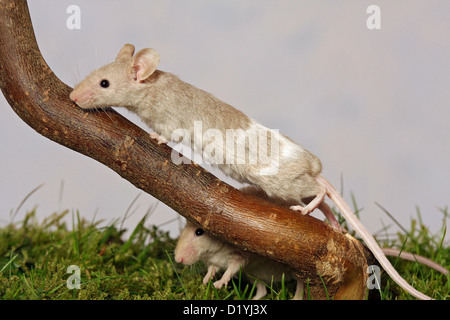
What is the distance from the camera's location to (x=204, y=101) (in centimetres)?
299

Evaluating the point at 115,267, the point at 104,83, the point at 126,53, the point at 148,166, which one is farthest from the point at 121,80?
the point at 115,267

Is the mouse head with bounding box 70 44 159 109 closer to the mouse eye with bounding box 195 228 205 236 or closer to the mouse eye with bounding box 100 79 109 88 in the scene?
the mouse eye with bounding box 100 79 109 88

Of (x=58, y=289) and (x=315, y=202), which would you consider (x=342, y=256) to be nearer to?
(x=315, y=202)

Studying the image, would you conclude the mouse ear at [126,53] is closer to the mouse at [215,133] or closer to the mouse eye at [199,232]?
the mouse at [215,133]

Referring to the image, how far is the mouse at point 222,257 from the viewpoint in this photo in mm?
3320

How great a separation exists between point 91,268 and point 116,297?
0.40 m

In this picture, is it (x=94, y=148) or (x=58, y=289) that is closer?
(x=94, y=148)

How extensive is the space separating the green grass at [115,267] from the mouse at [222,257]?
0.31 ft

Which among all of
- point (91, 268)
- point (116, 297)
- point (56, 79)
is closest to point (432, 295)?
point (116, 297)

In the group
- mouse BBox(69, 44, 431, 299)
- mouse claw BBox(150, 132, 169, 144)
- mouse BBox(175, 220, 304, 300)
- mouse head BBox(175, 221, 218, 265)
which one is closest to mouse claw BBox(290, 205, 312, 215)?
mouse BBox(69, 44, 431, 299)

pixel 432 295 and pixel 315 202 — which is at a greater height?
pixel 315 202

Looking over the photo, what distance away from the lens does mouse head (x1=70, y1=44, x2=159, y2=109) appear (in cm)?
284

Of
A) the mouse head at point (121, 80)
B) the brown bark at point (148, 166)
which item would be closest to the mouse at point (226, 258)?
the brown bark at point (148, 166)

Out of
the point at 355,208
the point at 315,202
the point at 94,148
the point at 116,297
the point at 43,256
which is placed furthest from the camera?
the point at 355,208
